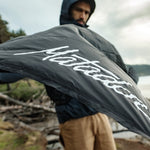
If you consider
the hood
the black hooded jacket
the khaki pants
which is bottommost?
the khaki pants

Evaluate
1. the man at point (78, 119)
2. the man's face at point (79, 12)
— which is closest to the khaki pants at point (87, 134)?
the man at point (78, 119)

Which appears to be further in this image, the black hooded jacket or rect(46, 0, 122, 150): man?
rect(46, 0, 122, 150): man

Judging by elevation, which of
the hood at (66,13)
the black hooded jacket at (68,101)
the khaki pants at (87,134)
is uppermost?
the hood at (66,13)

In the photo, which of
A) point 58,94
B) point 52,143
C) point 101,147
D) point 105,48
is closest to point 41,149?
point 52,143

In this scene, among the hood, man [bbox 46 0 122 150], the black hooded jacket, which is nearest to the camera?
the black hooded jacket

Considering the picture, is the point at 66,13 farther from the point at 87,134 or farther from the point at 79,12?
the point at 87,134

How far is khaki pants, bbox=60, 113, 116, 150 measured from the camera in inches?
55.0

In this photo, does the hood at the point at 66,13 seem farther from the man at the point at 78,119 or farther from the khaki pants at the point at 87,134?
the khaki pants at the point at 87,134

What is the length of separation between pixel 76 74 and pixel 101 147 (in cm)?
110

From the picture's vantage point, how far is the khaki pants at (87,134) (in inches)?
55.0

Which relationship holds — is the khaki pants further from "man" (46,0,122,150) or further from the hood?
the hood

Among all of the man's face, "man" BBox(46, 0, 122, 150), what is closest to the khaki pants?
"man" BBox(46, 0, 122, 150)

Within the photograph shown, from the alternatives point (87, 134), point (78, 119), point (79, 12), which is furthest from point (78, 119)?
point (79, 12)

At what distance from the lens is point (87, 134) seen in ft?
4.65
